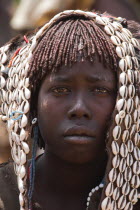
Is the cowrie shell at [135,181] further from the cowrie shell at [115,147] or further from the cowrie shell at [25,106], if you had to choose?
the cowrie shell at [25,106]

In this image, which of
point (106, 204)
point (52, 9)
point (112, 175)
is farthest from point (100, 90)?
point (52, 9)

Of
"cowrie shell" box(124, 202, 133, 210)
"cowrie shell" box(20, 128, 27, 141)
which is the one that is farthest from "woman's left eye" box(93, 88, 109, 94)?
"cowrie shell" box(124, 202, 133, 210)

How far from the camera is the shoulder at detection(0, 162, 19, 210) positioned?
2.45 meters

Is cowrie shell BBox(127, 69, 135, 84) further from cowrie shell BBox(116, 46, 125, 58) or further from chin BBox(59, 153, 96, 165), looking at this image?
chin BBox(59, 153, 96, 165)

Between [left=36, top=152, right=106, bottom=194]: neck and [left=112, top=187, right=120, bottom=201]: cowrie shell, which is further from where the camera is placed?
[left=36, top=152, right=106, bottom=194]: neck

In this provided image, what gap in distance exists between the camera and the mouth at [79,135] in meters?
2.20

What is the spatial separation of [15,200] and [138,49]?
793 millimetres

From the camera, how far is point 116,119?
2.23 meters

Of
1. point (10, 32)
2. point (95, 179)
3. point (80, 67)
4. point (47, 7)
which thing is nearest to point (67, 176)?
point (95, 179)

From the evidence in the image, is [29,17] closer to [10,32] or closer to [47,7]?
[47,7]

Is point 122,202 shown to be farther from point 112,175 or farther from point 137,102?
point 137,102

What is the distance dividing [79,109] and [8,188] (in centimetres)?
55

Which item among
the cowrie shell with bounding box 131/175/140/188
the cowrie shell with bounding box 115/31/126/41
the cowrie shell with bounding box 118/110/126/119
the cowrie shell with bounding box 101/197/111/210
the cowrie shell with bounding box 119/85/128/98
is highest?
the cowrie shell with bounding box 115/31/126/41

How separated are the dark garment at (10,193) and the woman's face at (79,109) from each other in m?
0.19
